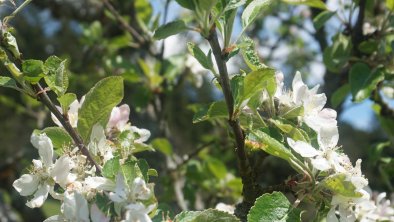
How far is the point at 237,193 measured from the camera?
2.27 meters

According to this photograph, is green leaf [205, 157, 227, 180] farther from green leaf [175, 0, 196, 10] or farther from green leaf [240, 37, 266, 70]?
green leaf [175, 0, 196, 10]

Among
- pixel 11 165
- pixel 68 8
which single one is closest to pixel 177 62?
pixel 11 165

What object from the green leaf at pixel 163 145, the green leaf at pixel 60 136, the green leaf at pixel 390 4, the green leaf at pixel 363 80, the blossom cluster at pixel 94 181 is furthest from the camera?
the green leaf at pixel 163 145

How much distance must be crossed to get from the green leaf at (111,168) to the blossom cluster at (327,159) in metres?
0.32

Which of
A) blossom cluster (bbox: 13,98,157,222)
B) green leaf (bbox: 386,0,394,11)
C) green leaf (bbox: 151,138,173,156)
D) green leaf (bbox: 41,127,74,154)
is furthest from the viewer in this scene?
green leaf (bbox: 151,138,173,156)

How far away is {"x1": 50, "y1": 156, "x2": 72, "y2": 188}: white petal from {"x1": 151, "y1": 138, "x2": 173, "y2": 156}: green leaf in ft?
3.89

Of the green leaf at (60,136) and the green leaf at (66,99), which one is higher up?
the green leaf at (66,99)

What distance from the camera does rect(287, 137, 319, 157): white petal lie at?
3.24ft

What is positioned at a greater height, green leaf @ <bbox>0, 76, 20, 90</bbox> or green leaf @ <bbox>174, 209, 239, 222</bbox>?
green leaf @ <bbox>0, 76, 20, 90</bbox>

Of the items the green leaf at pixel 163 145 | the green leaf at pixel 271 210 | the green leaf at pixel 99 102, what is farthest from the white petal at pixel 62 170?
the green leaf at pixel 163 145

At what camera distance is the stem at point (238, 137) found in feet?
3.13

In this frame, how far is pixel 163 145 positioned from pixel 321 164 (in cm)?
131

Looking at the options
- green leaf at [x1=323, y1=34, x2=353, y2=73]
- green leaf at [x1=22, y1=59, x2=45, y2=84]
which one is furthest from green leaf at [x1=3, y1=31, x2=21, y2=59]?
green leaf at [x1=323, y1=34, x2=353, y2=73]

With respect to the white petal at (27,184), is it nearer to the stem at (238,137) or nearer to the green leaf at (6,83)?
the green leaf at (6,83)
